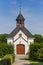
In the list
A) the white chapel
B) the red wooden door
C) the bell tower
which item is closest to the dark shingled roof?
the white chapel

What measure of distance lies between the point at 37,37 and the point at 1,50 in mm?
57784

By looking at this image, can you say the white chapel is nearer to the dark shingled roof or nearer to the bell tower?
the dark shingled roof

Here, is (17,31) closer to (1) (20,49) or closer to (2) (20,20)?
(2) (20,20)

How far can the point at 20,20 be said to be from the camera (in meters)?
67.5

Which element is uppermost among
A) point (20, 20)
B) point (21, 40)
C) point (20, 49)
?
point (20, 20)

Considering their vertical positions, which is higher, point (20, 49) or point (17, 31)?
point (17, 31)

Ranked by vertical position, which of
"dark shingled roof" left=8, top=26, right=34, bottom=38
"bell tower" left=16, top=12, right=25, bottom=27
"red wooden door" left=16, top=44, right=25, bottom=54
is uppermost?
"bell tower" left=16, top=12, right=25, bottom=27

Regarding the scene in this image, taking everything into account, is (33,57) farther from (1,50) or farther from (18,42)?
(18,42)

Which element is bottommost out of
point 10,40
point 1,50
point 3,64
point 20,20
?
point 3,64

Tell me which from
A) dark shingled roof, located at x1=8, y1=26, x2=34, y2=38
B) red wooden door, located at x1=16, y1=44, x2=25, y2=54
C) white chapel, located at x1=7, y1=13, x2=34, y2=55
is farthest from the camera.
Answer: dark shingled roof, located at x1=8, y1=26, x2=34, y2=38

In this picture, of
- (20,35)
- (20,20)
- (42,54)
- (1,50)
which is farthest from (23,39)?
(42,54)

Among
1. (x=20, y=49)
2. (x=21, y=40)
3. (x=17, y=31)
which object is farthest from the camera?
(x=17, y=31)

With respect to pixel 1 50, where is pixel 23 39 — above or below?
above

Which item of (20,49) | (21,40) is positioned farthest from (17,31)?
(20,49)
